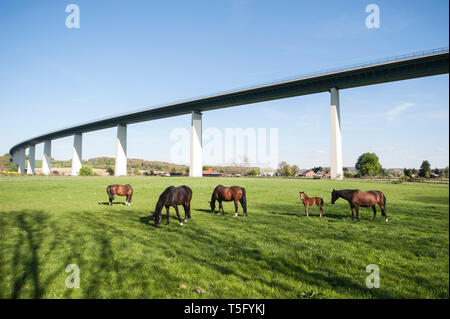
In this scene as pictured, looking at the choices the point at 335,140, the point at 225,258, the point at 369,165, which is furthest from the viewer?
the point at 369,165

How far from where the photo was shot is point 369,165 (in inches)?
4446

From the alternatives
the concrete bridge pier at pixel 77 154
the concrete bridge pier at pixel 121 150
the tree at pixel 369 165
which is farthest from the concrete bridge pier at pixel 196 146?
the tree at pixel 369 165

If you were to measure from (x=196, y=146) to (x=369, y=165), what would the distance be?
90729 mm

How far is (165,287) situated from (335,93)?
63632 millimetres

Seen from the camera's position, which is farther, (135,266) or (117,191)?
(117,191)

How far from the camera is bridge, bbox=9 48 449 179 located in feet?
155

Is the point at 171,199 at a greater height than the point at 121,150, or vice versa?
the point at 121,150

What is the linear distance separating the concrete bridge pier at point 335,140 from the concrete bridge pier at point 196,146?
42.7m

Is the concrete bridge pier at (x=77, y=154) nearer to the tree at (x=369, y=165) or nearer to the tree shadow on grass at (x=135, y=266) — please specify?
the tree shadow on grass at (x=135, y=266)

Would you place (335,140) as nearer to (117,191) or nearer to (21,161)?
(117,191)

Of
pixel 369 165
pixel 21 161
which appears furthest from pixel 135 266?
pixel 21 161

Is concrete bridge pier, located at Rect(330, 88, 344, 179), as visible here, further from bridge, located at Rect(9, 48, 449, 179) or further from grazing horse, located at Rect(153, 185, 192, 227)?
grazing horse, located at Rect(153, 185, 192, 227)
